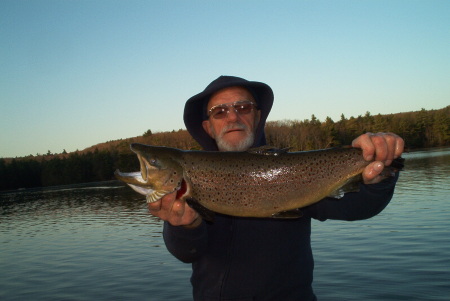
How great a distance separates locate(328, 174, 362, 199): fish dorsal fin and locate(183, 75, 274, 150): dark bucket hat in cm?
138

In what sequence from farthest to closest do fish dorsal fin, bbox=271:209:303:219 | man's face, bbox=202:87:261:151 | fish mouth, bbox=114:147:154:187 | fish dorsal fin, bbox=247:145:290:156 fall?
1. man's face, bbox=202:87:261:151
2. fish dorsal fin, bbox=247:145:290:156
3. fish mouth, bbox=114:147:154:187
4. fish dorsal fin, bbox=271:209:303:219

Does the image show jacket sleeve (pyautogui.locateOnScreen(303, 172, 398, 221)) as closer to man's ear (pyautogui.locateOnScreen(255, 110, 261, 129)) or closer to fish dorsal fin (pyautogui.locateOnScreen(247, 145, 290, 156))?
fish dorsal fin (pyautogui.locateOnScreen(247, 145, 290, 156))

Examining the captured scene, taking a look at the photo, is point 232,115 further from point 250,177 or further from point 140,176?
point 140,176

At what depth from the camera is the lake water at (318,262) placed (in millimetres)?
10398

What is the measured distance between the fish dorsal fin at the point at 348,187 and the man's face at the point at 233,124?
1.25 metres

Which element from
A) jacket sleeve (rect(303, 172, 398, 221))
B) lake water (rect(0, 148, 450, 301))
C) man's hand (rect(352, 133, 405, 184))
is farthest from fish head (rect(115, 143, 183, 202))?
lake water (rect(0, 148, 450, 301))

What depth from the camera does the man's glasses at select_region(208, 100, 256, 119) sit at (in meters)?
4.69

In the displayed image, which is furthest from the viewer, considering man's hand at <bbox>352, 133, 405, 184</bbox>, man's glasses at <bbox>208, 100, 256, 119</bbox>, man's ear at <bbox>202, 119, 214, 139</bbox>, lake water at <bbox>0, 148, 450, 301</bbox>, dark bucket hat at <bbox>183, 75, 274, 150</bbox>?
lake water at <bbox>0, 148, 450, 301</bbox>

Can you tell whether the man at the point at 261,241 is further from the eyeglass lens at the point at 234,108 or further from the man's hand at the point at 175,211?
the eyeglass lens at the point at 234,108

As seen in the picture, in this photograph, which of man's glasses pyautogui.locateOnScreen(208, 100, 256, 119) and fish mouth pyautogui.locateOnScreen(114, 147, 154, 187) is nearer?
fish mouth pyautogui.locateOnScreen(114, 147, 154, 187)

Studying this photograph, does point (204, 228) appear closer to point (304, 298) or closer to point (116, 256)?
point (304, 298)

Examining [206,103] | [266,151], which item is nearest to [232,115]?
[206,103]

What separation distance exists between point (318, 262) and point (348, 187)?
965cm

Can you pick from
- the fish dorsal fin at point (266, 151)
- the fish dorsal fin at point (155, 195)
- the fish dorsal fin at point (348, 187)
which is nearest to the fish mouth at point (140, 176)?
the fish dorsal fin at point (155, 195)
